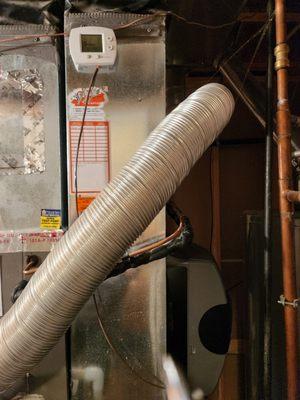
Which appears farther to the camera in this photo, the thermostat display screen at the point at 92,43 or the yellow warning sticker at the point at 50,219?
the yellow warning sticker at the point at 50,219

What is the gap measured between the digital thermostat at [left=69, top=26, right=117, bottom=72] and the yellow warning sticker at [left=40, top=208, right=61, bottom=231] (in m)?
0.57

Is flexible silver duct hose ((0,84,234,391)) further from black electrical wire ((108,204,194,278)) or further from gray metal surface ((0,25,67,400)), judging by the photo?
gray metal surface ((0,25,67,400))

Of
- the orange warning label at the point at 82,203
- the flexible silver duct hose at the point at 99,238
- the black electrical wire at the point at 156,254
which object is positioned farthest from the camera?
the orange warning label at the point at 82,203

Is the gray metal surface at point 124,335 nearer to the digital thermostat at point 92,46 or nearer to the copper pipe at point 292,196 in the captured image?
the copper pipe at point 292,196

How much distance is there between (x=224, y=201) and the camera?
2135mm

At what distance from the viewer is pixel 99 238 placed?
2.79 ft

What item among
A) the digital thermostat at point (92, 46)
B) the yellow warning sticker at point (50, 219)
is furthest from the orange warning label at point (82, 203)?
the digital thermostat at point (92, 46)

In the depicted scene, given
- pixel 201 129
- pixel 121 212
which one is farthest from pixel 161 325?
pixel 201 129

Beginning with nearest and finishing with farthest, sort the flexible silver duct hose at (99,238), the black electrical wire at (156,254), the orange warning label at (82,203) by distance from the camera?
the flexible silver duct hose at (99,238) → the black electrical wire at (156,254) → the orange warning label at (82,203)

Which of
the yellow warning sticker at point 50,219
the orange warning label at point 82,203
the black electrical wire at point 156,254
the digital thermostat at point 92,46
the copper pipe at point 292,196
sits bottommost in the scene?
the black electrical wire at point 156,254

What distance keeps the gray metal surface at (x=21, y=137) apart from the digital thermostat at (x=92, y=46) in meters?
0.16

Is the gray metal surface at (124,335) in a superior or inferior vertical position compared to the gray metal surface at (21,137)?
Answer: inferior

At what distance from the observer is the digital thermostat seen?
3.59 feet

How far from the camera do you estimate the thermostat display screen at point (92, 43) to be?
3.60 feet
